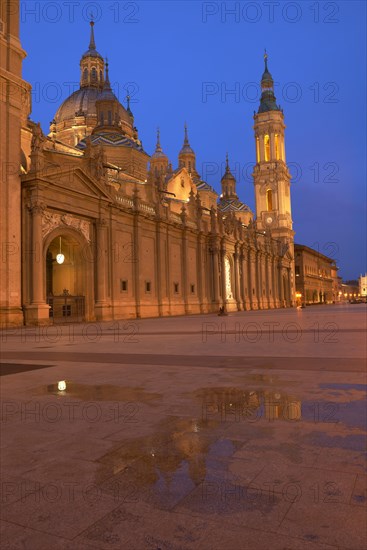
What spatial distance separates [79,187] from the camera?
3359 cm

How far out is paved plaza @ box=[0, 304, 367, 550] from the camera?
8.40 ft

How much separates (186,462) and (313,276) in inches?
4865

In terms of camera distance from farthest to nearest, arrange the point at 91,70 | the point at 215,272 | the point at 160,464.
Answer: the point at 91,70, the point at 215,272, the point at 160,464

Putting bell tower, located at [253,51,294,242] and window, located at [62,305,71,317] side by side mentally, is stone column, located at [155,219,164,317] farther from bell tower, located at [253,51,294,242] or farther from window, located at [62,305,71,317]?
bell tower, located at [253,51,294,242]

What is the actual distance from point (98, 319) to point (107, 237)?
6.99 metres

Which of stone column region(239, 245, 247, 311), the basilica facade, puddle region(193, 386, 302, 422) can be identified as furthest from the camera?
stone column region(239, 245, 247, 311)

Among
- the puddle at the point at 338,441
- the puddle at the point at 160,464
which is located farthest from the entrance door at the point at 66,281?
the puddle at the point at 338,441

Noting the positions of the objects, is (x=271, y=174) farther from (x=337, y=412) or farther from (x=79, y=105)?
(x=337, y=412)

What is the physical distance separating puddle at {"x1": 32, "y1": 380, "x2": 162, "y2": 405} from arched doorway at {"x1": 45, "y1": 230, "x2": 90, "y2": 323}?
82.9 feet

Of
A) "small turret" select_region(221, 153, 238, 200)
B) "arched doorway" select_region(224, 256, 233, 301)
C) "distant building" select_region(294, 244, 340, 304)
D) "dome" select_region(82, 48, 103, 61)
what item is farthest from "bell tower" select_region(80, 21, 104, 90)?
"distant building" select_region(294, 244, 340, 304)

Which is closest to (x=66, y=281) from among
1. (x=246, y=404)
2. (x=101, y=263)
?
(x=101, y=263)

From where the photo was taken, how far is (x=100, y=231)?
35.3 meters

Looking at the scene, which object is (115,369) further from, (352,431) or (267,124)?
(267,124)

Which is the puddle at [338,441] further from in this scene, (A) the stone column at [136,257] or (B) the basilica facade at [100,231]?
(A) the stone column at [136,257]
